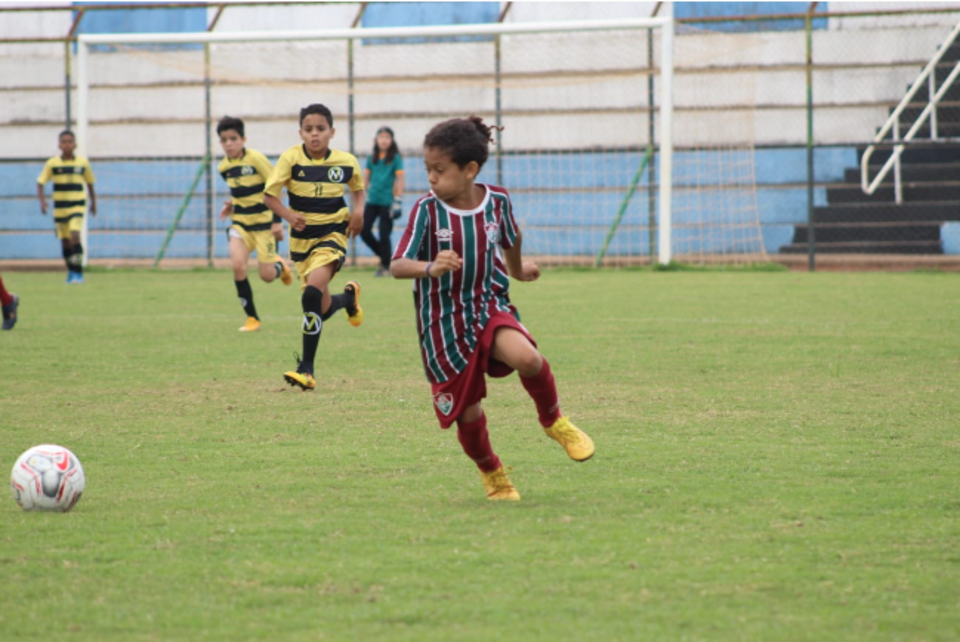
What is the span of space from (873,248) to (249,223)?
37.8 feet

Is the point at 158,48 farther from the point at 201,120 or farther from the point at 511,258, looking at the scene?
the point at 511,258

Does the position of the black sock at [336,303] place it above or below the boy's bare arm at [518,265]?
below

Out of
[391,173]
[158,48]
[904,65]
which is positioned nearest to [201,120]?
[158,48]

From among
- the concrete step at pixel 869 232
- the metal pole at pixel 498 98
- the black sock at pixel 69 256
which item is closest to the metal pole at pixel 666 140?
the concrete step at pixel 869 232

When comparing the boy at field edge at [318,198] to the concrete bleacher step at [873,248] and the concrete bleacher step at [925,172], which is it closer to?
the concrete bleacher step at [873,248]

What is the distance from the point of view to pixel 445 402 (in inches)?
174

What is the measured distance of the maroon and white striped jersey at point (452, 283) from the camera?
4402 mm

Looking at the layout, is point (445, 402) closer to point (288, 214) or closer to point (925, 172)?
point (288, 214)

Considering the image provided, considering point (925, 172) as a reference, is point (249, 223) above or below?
below

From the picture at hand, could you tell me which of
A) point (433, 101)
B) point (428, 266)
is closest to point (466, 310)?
point (428, 266)

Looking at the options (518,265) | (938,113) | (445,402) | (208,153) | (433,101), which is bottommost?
(445,402)

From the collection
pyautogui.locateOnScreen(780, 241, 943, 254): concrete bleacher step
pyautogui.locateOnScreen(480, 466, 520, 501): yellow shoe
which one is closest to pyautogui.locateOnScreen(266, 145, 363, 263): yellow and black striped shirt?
pyautogui.locateOnScreen(480, 466, 520, 501): yellow shoe

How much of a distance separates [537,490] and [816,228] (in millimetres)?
16288

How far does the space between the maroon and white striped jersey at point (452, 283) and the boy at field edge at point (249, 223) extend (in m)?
6.30
